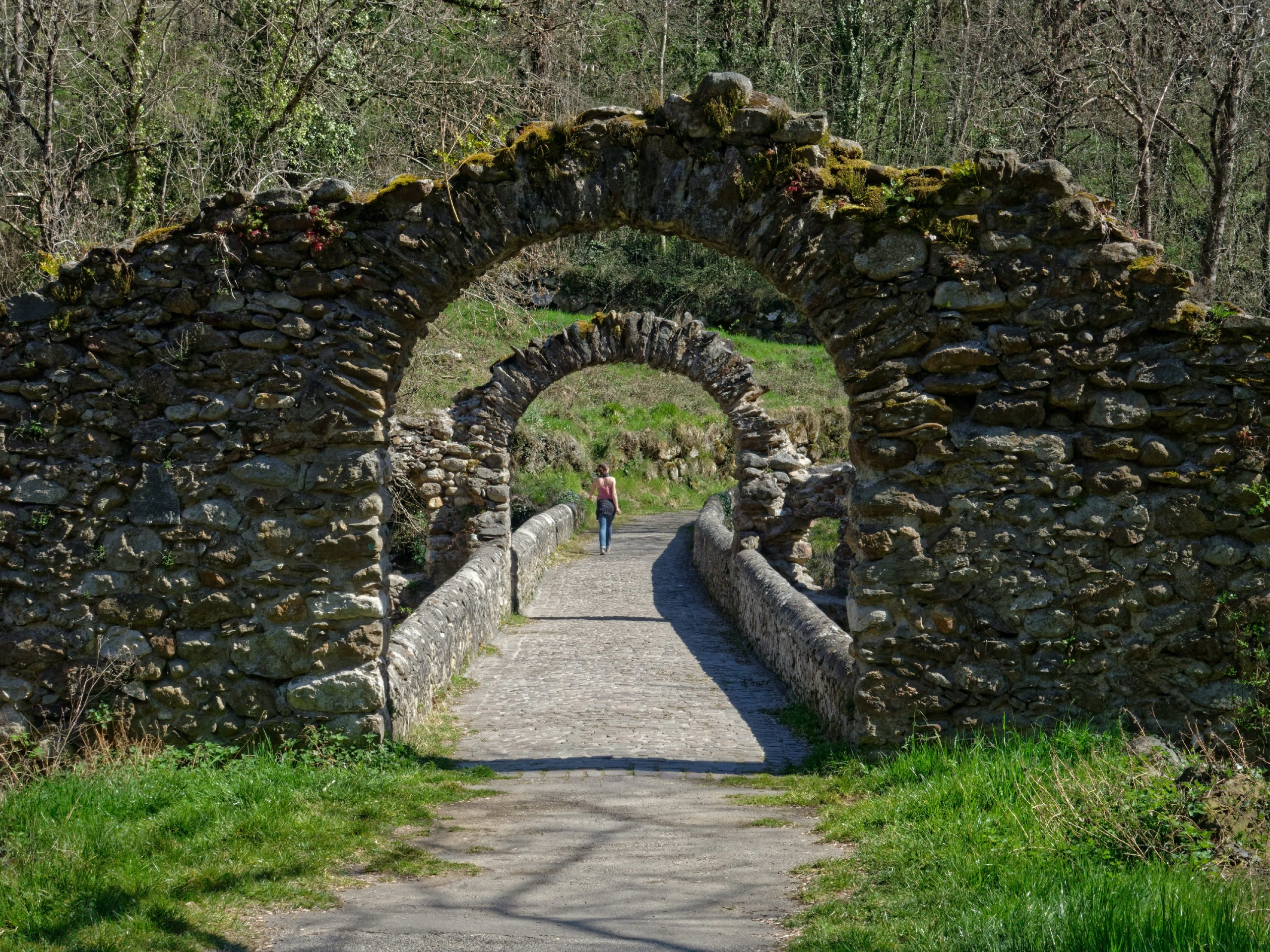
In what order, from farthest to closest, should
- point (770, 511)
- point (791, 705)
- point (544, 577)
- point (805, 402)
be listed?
point (805, 402) < point (544, 577) < point (770, 511) < point (791, 705)

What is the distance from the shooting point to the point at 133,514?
241 inches

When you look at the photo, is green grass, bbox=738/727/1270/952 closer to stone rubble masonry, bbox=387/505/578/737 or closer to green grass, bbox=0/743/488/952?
green grass, bbox=0/743/488/952

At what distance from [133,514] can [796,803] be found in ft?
13.7

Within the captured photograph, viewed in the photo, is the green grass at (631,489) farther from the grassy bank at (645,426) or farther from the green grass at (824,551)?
the green grass at (824,551)

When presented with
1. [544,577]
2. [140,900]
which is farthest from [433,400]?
[140,900]

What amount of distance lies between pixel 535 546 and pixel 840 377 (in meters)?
10.5

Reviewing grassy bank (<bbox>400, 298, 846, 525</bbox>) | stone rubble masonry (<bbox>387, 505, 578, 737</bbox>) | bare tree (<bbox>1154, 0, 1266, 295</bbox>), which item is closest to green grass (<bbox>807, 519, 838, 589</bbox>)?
stone rubble masonry (<bbox>387, 505, 578, 737</bbox>)

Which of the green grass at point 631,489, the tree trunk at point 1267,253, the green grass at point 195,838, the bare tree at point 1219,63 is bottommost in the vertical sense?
the green grass at point 195,838

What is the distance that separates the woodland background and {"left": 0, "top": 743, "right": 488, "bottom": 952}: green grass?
3.17 meters

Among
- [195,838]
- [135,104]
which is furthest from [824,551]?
[195,838]

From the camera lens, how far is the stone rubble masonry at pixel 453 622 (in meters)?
6.94

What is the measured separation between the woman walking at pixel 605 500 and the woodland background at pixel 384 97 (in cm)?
450

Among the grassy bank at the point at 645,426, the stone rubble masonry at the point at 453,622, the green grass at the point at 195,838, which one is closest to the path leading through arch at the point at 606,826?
the green grass at the point at 195,838

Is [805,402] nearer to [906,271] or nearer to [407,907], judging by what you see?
[906,271]
